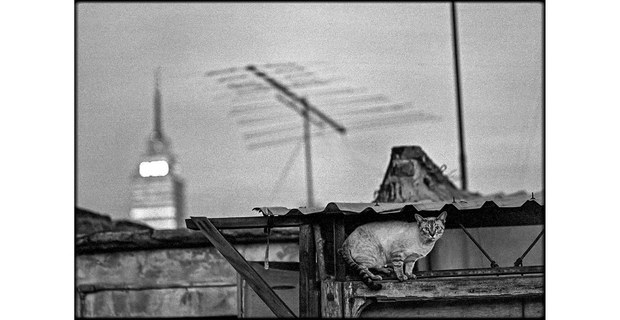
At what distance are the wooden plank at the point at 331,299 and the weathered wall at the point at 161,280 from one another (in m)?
2.89

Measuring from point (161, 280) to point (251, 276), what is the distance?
11.1ft

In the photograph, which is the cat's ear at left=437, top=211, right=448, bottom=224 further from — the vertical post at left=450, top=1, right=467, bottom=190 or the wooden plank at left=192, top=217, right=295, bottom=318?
the vertical post at left=450, top=1, right=467, bottom=190

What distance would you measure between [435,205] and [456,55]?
28.2ft

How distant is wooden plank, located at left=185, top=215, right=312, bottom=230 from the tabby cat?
1.19 feet

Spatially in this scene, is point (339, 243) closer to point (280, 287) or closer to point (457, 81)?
point (280, 287)

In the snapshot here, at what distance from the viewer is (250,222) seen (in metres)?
7.32

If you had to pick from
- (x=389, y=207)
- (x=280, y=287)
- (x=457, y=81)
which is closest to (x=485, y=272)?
(x=389, y=207)

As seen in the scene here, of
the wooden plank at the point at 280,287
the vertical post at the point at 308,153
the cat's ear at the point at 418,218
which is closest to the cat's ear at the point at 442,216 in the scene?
the cat's ear at the point at 418,218

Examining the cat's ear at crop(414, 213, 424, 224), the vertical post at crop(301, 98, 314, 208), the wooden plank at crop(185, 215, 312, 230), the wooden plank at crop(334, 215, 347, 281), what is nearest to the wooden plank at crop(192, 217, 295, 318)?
the wooden plank at crop(185, 215, 312, 230)

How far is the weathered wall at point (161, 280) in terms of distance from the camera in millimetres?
10242

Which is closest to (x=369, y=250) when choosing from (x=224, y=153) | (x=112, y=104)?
(x=112, y=104)

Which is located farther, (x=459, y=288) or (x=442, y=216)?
(x=442, y=216)

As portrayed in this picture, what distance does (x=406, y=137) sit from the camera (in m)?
17.3
